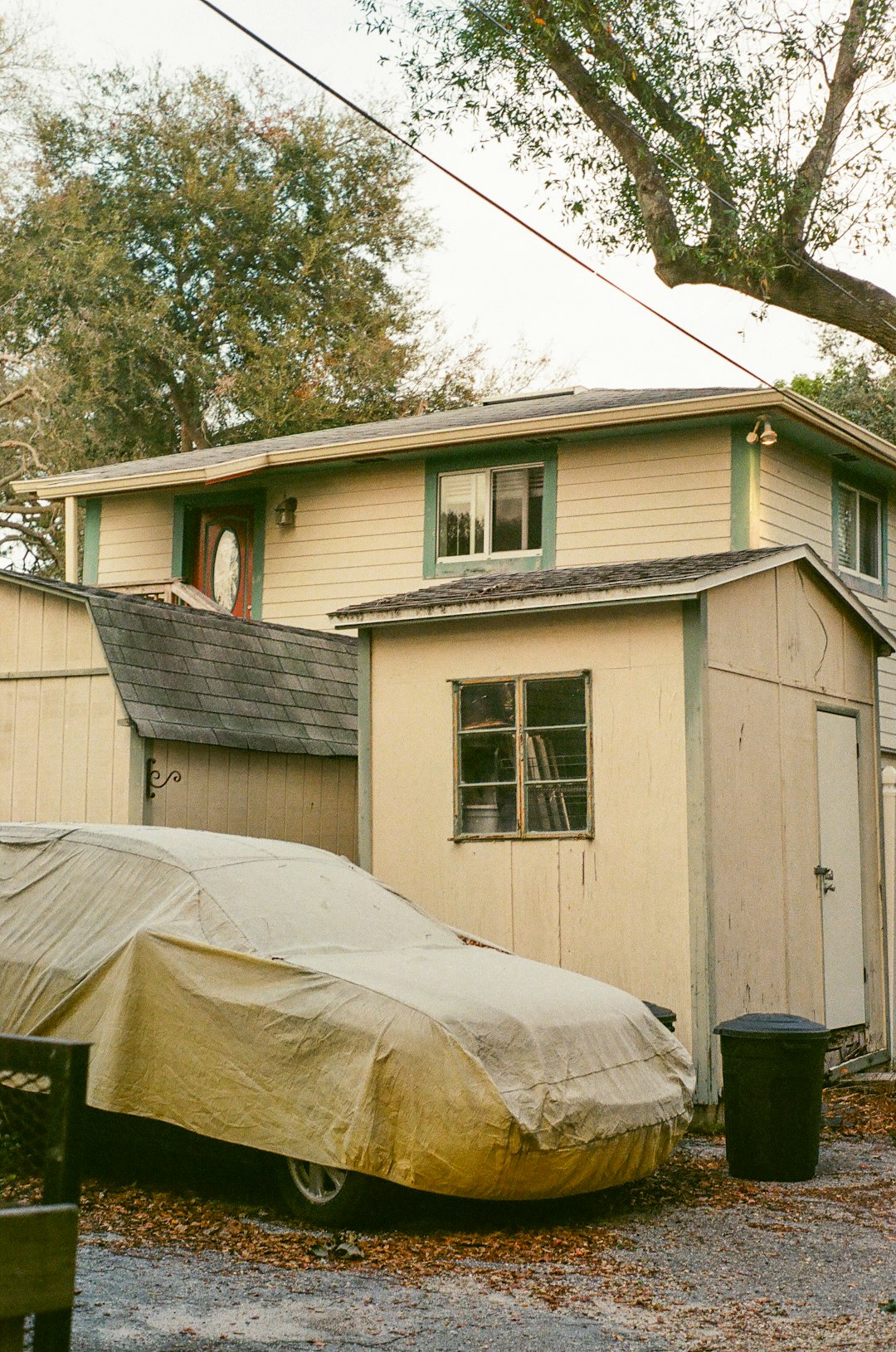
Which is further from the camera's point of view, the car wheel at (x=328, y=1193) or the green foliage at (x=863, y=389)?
the green foliage at (x=863, y=389)

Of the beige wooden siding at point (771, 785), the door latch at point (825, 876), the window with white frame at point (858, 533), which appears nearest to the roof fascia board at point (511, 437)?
the window with white frame at point (858, 533)

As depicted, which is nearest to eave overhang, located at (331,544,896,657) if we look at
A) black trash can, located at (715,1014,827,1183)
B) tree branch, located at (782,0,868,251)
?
black trash can, located at (715,1014,827,1183)

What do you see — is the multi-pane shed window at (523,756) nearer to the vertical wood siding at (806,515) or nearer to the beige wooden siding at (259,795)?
the beige wooden siding at (259,795)

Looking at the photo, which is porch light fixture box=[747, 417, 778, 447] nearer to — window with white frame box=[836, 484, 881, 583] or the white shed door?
window with white frame box=[836, 484, 881, 583]

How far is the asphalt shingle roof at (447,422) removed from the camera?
656 inches

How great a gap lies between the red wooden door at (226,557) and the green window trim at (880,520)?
23.2 feet

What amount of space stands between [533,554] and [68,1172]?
1409 centimetres

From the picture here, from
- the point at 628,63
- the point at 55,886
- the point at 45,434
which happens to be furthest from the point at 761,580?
the point at 45,434

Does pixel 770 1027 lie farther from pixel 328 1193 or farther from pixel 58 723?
pixel 58 723

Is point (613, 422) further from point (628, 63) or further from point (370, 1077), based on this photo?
point (370, 1077)

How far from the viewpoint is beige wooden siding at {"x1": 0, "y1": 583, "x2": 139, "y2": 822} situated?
11.4 m

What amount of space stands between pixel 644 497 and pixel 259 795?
19.6ft

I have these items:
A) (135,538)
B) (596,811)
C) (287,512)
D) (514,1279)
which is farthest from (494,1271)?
(135,538)

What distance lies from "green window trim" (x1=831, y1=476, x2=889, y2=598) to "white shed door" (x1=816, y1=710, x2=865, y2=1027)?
4940mm
